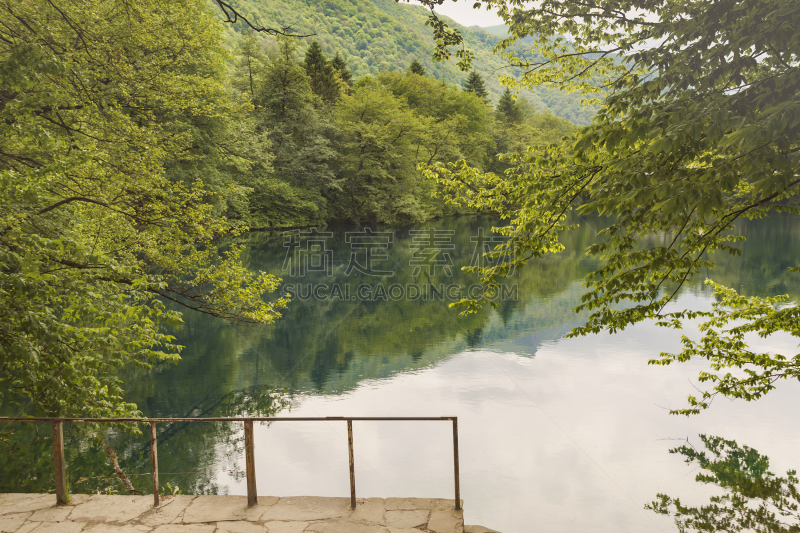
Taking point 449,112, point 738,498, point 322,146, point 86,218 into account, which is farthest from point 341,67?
point 738,498

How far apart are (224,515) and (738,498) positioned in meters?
7.78

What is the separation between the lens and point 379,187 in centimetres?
4534

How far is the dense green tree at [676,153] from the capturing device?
3676 mm

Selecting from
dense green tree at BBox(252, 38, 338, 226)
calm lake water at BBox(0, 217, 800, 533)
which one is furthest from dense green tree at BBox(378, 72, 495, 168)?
calm lake water at BBox(0, 217, 800, 533)

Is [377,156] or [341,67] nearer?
[377,156]

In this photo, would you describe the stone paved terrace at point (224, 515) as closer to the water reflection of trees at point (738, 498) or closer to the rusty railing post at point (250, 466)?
the rusty railing post at point (250, 466)

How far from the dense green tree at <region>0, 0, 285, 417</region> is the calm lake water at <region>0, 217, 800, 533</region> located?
80.5 inches

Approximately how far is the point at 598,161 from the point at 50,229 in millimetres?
7716

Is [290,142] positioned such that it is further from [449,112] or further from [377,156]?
[449,112]

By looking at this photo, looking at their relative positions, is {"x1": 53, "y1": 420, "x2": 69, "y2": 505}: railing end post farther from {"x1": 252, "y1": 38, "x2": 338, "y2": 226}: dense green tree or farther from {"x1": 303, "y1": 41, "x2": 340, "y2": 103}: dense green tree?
{"x1": 303, "y1": 41, "x2": 340, "y2": 103}: dense green tree

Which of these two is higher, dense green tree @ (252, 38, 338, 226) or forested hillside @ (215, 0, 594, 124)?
forested hillside @ (215, 0, 594, 124)

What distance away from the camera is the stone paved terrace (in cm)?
408

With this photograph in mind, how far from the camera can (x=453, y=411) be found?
12.1 meters

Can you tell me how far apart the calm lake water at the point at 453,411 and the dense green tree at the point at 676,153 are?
10.6 ft
